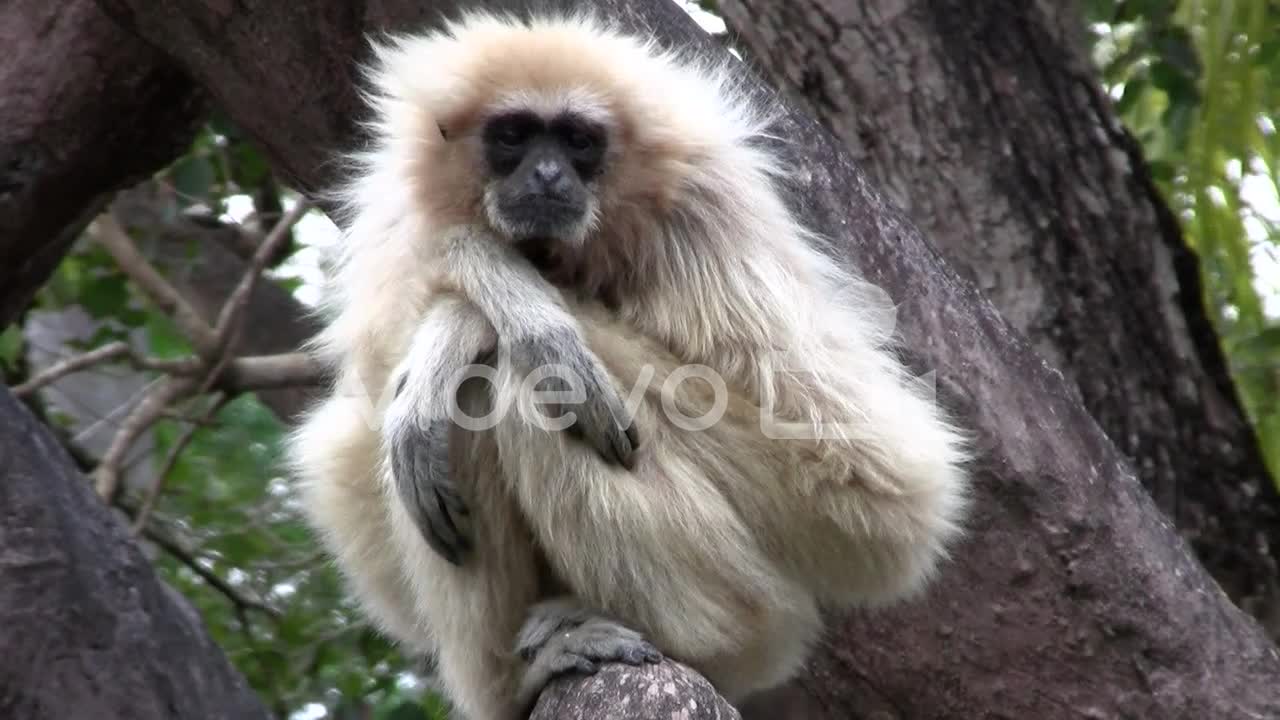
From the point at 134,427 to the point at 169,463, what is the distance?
0.21 metres

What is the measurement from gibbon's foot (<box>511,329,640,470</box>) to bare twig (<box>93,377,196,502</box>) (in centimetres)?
303

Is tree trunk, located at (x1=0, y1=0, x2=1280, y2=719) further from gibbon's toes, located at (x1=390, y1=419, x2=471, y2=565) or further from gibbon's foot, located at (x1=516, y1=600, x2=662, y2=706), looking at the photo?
gibbon's toes, located at (x1=390, y1=419, x2=471, y2=565)

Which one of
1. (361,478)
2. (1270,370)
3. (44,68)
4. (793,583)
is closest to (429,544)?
(361,478)

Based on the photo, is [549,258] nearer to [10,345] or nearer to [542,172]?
[542,172]

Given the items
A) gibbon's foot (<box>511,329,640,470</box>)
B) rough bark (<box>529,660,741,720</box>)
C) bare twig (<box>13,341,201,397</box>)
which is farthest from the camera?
bare twig (<box>13,341,201,397</box>)

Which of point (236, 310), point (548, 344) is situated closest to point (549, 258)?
point (548, 344)

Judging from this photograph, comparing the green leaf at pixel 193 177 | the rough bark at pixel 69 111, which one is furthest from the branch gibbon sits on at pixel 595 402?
the green leaf at pixel 193 177

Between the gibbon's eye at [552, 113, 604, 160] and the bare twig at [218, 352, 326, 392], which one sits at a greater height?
the gibbon's eye at [552, 113, 604, 160]

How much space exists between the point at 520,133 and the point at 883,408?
1.00m

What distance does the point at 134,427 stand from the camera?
20.1 ft

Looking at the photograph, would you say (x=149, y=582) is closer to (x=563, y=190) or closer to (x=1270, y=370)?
(x=563, y=190)

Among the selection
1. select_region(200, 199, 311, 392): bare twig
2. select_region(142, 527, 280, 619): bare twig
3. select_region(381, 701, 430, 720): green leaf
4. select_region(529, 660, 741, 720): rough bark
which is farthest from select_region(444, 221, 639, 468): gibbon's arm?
select_region(142, 527, 280, 619): bare twig

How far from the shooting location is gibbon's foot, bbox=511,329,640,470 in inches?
132

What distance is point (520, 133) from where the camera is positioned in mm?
3771
